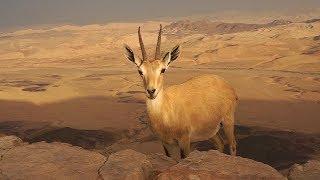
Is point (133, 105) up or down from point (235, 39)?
up

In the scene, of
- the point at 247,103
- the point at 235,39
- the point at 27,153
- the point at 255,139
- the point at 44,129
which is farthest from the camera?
the point at 235,39

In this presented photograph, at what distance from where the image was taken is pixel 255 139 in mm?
13156

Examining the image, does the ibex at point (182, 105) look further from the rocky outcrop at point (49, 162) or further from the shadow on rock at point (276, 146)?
the shadow on rock at point (276, 146)

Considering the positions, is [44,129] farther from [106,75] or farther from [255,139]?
[106,75]

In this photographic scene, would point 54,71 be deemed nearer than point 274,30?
Yes

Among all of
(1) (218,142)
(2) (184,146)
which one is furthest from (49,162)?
(1) (218,142)

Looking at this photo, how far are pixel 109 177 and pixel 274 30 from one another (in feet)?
190

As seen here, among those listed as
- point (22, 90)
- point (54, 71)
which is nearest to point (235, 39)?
point (54, 71)

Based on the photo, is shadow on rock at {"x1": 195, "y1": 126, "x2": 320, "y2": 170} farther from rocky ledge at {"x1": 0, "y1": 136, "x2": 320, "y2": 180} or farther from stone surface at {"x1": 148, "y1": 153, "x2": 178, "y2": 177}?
rocky ledge at {"x1": 0, "y1": 136, "x2": 320, "y2": 180}

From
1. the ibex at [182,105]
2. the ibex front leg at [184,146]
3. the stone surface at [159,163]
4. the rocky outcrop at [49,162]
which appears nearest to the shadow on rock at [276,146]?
the ibex at [182,105]

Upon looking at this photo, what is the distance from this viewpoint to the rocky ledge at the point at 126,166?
592 centimetres

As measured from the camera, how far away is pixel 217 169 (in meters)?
6.01

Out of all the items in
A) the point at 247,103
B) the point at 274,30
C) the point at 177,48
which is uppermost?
the point at 177,48

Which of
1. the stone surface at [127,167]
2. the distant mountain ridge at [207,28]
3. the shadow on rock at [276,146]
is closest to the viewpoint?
the stone surface at [127,167]
